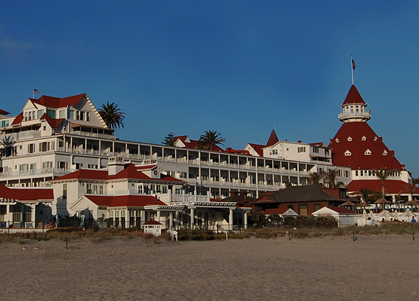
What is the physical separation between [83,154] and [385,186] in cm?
5553

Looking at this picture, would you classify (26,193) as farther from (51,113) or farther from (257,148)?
(257,148)

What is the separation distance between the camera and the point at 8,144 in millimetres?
77375

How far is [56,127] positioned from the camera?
74.1 meters

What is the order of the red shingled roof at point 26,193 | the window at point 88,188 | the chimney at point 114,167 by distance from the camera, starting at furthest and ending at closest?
1. the chimney at point 114,167
2. the window at point 88,188
3. the red shingled roof at point 26,193

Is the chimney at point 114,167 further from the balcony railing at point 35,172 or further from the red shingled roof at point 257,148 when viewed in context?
the red shingled roof at point 257,148

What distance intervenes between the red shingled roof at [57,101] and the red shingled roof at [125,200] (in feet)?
83.2

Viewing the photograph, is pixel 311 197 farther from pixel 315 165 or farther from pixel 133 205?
pixel 315 165

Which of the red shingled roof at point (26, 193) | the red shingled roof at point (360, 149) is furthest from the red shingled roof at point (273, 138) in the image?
the red shingled roof at point (26, 193)

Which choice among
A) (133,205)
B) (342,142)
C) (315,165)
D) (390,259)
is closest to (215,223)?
(133,205)

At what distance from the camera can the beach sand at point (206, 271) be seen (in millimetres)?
19203

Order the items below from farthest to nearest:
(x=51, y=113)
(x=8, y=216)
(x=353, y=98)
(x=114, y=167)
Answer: (x=353, y=98)
(x=51, y=113)
(x=114, y=167)
(x=8, y=216)

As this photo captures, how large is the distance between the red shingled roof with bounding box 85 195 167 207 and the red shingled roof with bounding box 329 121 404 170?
202 feet

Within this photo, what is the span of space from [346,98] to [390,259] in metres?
90.9

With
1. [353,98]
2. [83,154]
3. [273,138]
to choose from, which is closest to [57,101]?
[83,154]
